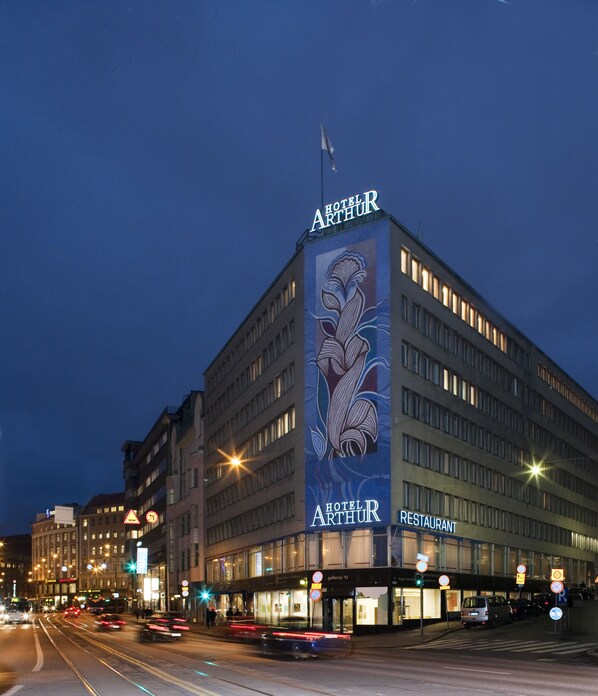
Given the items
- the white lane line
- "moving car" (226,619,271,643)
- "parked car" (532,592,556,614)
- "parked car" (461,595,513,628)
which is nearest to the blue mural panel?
"parked car" (461,595,513,628)

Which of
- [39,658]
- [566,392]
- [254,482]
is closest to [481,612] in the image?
[39,658]

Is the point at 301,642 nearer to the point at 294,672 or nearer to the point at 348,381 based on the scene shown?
the point at 294,672

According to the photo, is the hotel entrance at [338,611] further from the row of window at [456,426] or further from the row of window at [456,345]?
the row of window at [456,345]

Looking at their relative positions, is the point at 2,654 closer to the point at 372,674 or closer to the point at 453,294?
the point at 372,674

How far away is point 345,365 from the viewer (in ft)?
207

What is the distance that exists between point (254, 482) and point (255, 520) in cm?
344

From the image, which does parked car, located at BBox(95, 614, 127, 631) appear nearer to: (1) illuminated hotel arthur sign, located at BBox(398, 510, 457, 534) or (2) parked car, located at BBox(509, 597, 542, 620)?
(1) illuminated hotel arthur sign, located at BBox(398, 510, 457, 534)

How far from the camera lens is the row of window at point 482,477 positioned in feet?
209

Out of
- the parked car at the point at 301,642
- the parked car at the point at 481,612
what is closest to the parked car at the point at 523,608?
the parked car at the point at 481,612

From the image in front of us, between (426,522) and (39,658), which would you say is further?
(426,522)

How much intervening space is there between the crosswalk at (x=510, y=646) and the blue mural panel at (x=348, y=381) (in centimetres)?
1273

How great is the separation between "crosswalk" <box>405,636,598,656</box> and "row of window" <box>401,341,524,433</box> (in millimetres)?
21180

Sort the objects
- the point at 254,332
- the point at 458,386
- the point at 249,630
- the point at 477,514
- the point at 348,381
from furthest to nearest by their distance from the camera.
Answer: the point at 254,332 < the point at 477,514 < the point at 458,386 < the point at 348,381 < the point at 249,630

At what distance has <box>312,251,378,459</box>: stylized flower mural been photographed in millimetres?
61438
